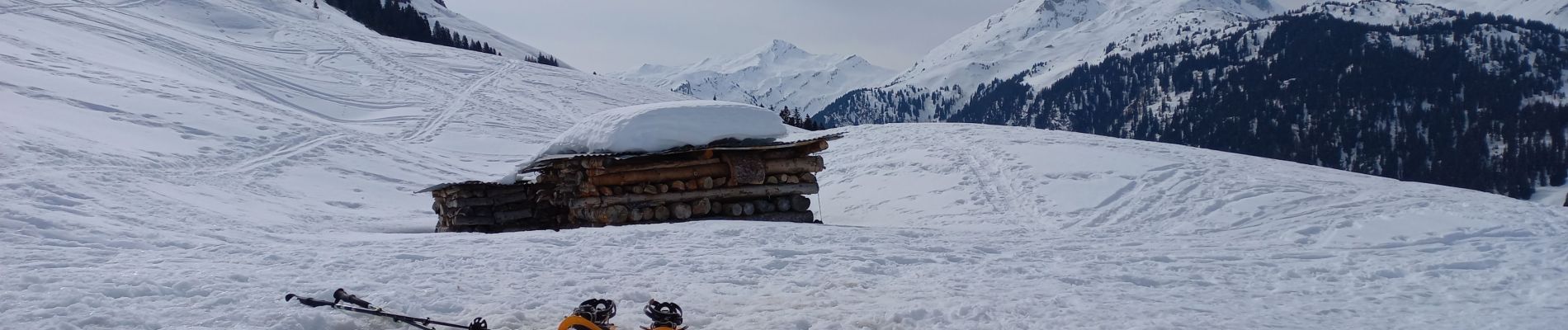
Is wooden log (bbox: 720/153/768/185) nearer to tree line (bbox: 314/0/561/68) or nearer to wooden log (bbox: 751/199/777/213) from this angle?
wooden log (bbox: 751/199/777/213)

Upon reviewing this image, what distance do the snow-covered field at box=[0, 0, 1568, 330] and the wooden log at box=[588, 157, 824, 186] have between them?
1431 mm

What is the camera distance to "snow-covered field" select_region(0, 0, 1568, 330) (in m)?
6.71

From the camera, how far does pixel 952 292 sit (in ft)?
25.1

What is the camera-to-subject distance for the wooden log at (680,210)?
560 inches

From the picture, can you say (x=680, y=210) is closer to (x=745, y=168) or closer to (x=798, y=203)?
(x=745, y=168)

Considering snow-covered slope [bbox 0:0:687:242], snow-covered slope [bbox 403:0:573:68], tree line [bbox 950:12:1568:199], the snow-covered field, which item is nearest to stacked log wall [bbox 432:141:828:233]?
the snow-covered field

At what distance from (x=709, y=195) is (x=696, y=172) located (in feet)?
1.38

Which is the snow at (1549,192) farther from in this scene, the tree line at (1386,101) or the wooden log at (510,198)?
the wooden log at (510,198)

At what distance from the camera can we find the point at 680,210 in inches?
561

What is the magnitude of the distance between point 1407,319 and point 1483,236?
5.77 metres

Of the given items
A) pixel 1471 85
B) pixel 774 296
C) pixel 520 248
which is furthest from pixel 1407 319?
pixel 1471 85

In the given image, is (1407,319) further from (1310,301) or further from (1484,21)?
(1484,21)

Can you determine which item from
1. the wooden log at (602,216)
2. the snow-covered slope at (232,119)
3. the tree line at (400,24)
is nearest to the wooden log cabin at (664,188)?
the wooden log at (602,216)

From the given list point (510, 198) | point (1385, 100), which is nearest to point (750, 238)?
point (510, 198)
